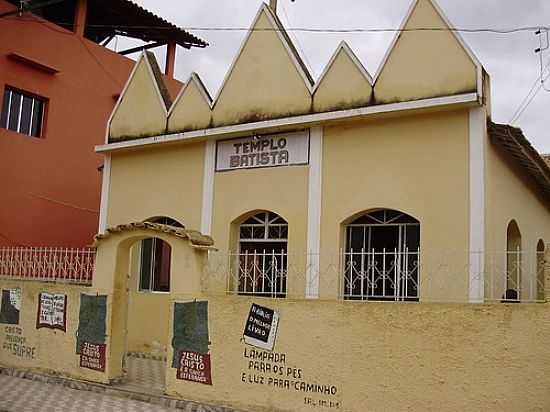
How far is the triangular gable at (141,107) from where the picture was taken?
11.6 m

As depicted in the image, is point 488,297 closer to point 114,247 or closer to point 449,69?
point 449,69

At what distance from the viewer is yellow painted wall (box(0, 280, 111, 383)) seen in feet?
30.6

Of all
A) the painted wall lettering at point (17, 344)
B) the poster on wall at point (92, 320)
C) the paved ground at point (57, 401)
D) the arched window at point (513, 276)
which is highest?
the arched window at point (513, 276)

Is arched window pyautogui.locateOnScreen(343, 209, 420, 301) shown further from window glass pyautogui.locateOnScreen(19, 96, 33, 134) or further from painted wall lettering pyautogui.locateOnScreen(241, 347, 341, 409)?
window glass pyautogui.locateOnScreen(19, 96, 33, 134)

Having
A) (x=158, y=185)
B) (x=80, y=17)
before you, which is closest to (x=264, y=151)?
(x=158, y=185)

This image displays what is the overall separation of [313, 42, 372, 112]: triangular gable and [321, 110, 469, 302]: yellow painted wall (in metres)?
0.35

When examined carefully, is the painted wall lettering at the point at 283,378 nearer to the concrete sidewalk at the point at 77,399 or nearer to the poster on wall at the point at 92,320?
the concrete sidewalk at the point at 77,399

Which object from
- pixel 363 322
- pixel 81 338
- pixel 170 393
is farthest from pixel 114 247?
pixel 363 322

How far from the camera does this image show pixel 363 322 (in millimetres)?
6855

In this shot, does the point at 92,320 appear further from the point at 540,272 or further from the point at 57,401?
the point at 540,272

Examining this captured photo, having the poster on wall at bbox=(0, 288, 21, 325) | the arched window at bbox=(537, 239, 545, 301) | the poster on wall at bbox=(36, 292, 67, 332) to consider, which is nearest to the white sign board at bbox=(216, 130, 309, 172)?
the poster on wall at bbox=(36, 292, 67, 332)

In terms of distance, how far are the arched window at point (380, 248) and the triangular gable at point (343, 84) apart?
5.61 ft

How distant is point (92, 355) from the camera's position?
9.05 m

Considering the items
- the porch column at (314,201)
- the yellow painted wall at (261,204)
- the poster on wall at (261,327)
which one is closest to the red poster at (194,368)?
the poster on wall at (261,327)
